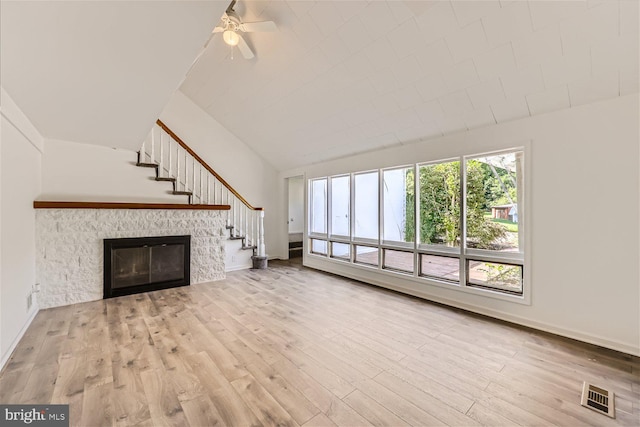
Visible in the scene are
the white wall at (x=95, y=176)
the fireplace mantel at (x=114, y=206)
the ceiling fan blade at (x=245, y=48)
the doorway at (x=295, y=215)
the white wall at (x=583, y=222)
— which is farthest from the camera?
the doorway at (x=295, y=215)

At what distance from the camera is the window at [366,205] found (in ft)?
15.5

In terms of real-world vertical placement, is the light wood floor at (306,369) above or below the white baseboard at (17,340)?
A: below

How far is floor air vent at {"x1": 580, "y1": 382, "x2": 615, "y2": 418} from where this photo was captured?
5.72ft

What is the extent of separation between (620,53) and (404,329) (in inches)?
121

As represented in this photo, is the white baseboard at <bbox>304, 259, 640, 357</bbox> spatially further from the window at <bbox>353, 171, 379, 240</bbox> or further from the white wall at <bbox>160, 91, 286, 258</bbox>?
the white wall at <bbox>160, 91, 286, 258</bbox>

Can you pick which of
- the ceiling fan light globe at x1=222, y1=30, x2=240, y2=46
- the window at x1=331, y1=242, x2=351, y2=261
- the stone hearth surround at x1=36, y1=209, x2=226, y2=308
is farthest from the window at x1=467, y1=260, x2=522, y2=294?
the stone hearth surround at x1=36, y1=209, x2=226, y2=308

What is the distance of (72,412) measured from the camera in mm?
1666

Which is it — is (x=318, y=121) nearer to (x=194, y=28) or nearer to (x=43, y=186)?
(x=194, y=28)

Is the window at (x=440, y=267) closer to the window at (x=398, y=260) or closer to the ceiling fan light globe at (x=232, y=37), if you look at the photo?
the window at (x=398, y=260)

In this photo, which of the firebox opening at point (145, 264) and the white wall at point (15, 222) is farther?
the firebox opening at point (145, 264)

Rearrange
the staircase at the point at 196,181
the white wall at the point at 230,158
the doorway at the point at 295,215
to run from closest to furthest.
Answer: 1. the staircase at the point at 196,181
2. the white wall at the point at 230,158
3. the doorway at the point at 295,215

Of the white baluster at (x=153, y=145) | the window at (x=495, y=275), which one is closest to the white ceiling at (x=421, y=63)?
the white baluster at (x=153, y=145)

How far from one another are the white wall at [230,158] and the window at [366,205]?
8.07ft

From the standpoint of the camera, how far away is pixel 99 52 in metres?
1.72
